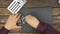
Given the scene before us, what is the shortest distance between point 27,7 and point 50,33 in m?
0.26

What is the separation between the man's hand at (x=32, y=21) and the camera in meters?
1.44

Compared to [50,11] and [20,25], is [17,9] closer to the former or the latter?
[20,25]

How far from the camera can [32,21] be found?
4.72ft

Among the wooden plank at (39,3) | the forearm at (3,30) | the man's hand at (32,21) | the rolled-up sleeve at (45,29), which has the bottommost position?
the forearm at (3,30)

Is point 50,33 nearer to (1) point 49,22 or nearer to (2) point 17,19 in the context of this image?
(1) point 49,22

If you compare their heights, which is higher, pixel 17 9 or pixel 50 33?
pixel 17 9

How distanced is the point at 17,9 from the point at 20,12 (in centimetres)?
3

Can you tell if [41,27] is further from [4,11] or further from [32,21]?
[4,11]

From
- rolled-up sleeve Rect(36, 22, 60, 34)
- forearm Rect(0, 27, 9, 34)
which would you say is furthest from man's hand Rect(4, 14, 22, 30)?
rolled-up sleeve Rect(36, 22, 60, 34)

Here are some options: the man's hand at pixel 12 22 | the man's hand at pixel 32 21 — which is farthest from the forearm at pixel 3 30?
the man's hand at pixel 32 21

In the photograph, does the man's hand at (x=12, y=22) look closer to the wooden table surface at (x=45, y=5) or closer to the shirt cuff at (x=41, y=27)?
the wooden table surface at (x=45, y=5)

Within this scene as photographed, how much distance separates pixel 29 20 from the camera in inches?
56.9

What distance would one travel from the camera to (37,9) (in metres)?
1.50

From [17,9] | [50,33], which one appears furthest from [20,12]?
[50,33]
